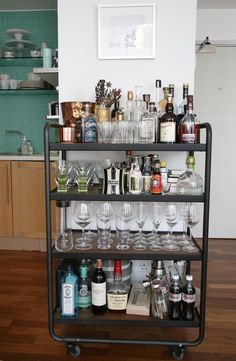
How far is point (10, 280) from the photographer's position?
8.35ft

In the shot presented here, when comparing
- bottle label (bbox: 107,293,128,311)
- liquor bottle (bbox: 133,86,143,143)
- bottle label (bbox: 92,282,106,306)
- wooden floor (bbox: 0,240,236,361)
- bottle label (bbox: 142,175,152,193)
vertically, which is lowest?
wooden floor (bbox: 0,240,236,361)

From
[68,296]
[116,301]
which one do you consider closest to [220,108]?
[116,301]

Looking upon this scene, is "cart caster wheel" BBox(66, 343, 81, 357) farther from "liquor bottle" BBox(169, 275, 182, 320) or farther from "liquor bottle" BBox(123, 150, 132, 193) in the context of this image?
"liquor bottle" BBox(123, 150, 132, 193)

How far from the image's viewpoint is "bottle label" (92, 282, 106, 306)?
5.53 feet

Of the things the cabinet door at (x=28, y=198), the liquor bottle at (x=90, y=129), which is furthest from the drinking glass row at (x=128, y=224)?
the cabinet door at (x=28, y=198)

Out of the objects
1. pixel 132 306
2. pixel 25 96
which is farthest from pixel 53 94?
pixel 132 306

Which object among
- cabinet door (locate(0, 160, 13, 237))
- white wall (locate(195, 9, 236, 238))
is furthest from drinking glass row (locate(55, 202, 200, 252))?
white wall (locate(195, 9, 236, 238))

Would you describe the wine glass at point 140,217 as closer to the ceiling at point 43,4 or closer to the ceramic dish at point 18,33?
the ceiling at point 43,4

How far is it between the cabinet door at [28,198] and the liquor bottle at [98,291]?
1.41 metres

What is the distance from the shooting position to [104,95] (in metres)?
1.73

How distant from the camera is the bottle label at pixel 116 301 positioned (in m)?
1.72

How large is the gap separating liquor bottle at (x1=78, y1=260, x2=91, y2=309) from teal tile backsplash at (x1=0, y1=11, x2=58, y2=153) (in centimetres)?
210

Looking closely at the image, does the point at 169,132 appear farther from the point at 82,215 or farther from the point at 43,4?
the point at 43,4

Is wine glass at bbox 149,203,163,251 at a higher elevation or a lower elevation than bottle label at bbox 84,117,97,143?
lower
